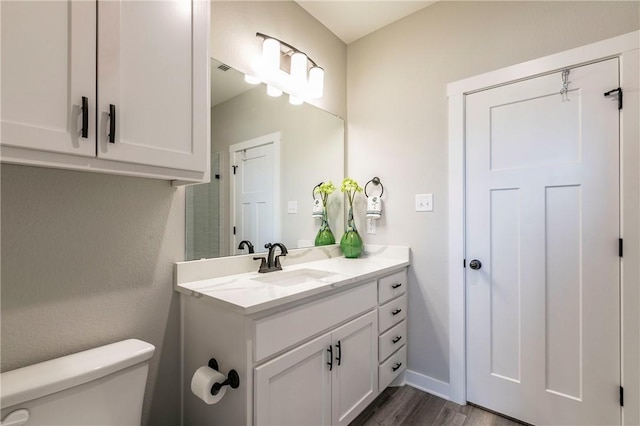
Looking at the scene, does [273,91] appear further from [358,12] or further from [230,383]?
[230,383]

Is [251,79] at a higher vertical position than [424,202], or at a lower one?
higher

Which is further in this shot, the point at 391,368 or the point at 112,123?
the point at 391,368

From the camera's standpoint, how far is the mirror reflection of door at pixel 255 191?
163cm

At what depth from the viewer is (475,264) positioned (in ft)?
5.87

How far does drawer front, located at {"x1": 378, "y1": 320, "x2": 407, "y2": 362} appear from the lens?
1749mm

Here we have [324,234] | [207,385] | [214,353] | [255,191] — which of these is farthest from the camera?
[324,234]

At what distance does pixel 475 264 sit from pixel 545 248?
14.1 inches

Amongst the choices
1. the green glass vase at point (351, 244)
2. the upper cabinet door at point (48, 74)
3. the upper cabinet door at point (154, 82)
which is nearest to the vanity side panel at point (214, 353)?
the upper cabinet door at point (154, 82)

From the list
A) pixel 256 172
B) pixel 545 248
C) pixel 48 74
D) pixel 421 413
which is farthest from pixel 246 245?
pixel 545 248

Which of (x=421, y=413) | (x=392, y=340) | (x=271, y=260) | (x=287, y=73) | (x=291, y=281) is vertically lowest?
(x=421, y=413)

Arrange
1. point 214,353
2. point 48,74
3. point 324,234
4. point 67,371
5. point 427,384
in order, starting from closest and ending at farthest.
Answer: point 48,74, point 67,371, point 214,353, point 427,384, point 324,234

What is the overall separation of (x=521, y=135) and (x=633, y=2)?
705mm

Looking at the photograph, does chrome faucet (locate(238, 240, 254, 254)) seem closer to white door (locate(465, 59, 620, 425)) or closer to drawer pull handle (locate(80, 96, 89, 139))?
drawer pull handle (locate(80, 96, 89, 139))

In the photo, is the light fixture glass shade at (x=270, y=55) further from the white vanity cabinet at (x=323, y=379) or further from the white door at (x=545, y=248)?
the white vanity cabinet at (x=323, y=379)
